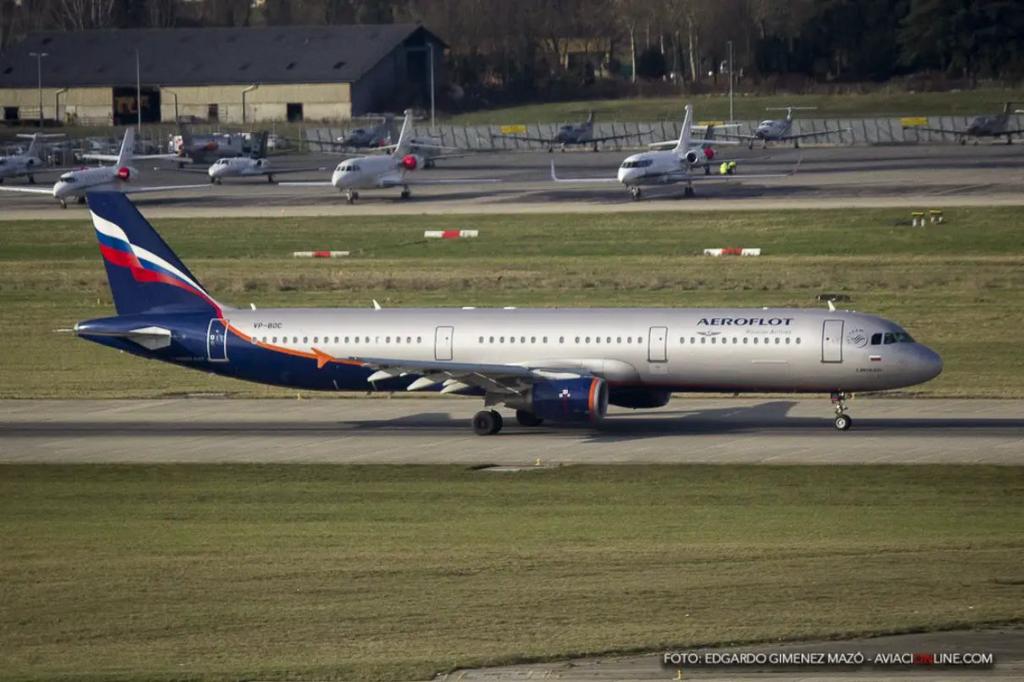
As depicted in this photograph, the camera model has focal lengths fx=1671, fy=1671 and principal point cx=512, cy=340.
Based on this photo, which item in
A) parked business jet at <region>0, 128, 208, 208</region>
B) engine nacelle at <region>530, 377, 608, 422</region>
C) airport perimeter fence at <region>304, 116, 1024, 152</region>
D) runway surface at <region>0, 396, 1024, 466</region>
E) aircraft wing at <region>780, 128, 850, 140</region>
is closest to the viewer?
runway surface at <region>0, 396, 1024, 466</region>

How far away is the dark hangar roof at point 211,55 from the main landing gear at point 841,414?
13560 centimetres

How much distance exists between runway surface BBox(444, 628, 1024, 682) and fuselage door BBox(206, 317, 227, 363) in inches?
1057

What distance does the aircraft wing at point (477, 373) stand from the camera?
4575cm

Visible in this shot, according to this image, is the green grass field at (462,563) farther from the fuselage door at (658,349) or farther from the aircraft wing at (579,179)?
the aircraft wing at (579,179)

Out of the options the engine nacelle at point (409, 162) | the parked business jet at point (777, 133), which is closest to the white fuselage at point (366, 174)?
the engine nacelle at point (409, 162)

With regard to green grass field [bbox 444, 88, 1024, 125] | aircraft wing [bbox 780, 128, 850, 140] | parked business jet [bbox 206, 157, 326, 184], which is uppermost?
green grass field [bbox 444, 88, 1024, 125]

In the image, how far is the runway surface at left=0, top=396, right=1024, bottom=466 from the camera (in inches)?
1695

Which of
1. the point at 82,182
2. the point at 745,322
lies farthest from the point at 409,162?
the point at 745,322

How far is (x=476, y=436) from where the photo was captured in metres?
46.8

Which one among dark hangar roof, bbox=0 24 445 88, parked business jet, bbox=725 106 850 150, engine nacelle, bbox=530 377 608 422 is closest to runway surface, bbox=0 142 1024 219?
parked business jet, bbox=725 106 850 150

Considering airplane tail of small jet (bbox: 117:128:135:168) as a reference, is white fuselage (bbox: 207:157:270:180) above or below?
below

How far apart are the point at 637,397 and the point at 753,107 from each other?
5040 inches

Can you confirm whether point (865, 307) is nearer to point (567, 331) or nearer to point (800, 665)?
point (567, 331)

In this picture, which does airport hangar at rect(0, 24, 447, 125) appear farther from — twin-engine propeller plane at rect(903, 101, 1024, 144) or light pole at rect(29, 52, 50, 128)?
Result: twin-engine propeller plane at rect(903, 101, 1024, 144)
